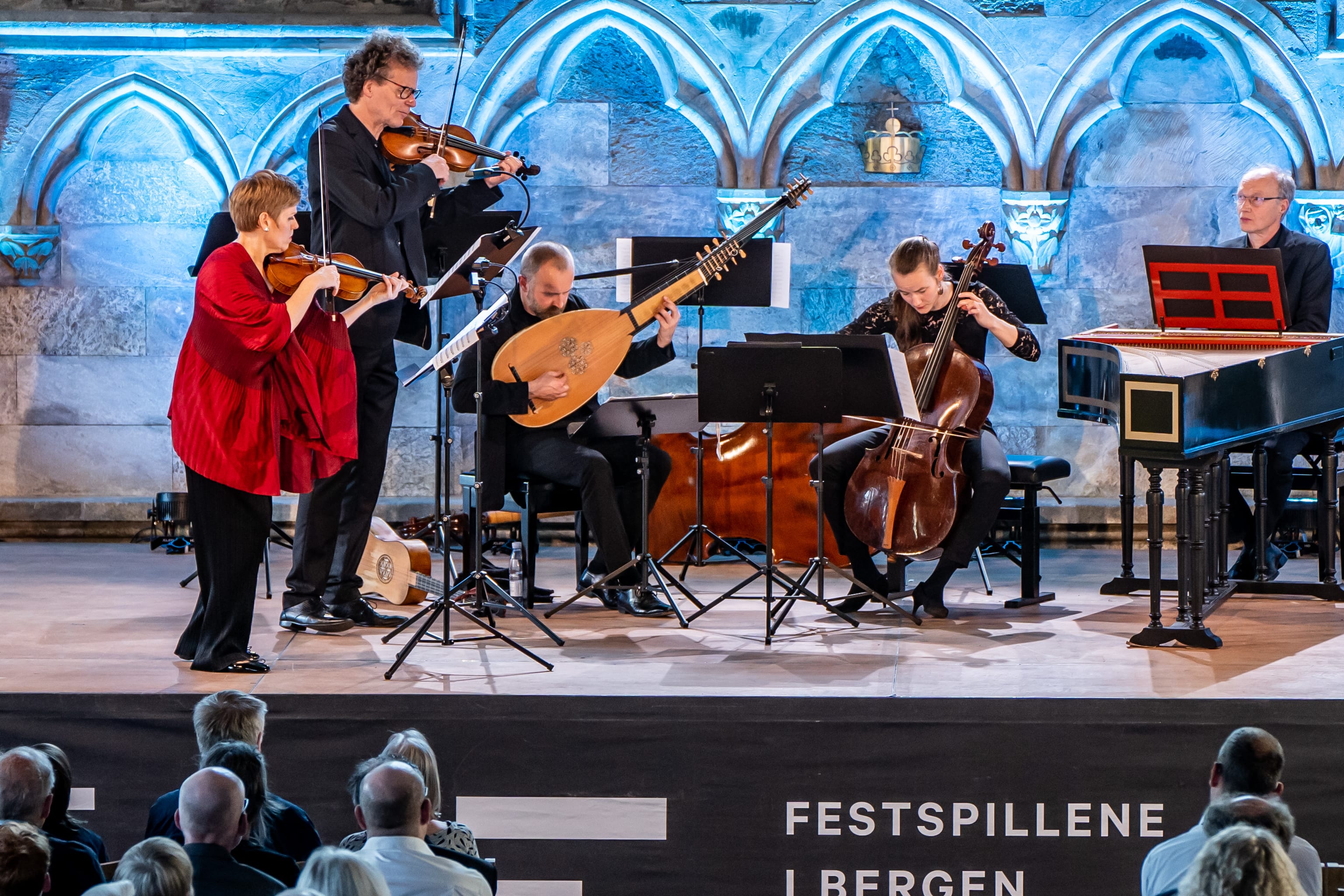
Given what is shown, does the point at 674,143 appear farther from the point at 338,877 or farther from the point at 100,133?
the point at 338,877

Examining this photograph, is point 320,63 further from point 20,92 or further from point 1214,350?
point 1214,350

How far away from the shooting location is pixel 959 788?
4.37 metres

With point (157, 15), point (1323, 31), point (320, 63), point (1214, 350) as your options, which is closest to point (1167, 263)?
point (1214, 350)

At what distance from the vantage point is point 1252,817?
294cm

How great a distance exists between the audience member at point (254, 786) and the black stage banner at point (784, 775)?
1.03m

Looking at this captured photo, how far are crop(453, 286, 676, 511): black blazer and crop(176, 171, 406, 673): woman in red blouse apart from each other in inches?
27.5

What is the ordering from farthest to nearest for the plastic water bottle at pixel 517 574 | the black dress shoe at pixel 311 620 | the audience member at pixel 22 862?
the plastic water bottle at pixel 517 574, the black dress shoe at pixel 311 620, the audience member at pixel 22 862

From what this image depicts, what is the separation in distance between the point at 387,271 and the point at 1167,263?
2.69 metres

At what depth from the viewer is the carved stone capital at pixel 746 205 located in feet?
25.5

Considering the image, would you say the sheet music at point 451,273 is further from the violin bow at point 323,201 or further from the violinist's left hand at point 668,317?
the violinist's left hand at point 668,317

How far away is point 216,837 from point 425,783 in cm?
52

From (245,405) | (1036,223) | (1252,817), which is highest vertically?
(1036,223)

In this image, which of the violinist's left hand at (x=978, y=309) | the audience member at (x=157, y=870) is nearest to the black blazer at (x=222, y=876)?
the audience member at (x=157, y=870)

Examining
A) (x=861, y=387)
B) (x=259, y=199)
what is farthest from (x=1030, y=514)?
(x=259, y=199)
